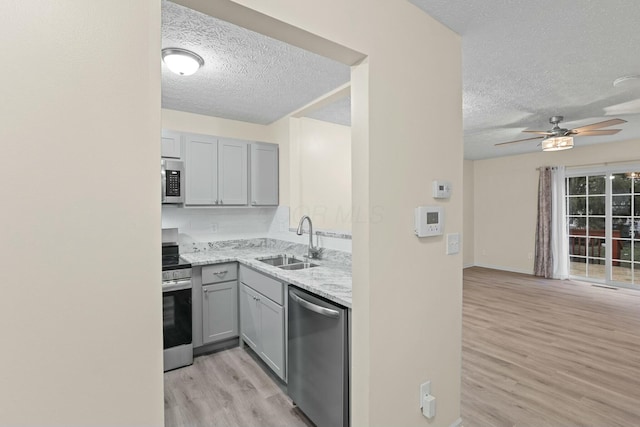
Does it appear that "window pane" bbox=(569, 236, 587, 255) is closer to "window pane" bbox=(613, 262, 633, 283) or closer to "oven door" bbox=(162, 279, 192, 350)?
"window pane" bbox=(613, 262, 633, 283)

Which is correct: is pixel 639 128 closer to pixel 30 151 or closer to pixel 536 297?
pixel 536 297

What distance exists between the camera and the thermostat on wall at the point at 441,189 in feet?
5.70

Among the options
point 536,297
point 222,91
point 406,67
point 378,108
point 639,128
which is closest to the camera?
point 378,108

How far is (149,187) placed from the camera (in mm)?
921

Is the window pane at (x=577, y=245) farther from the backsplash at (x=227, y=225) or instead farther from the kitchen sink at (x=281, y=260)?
the kitchen sink at (x=281, y=260)


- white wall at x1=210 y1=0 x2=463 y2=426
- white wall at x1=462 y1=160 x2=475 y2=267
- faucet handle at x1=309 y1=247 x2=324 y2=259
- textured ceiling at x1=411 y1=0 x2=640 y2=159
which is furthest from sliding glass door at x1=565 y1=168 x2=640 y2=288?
faucet handle at x1=309 y1=247 x2=324 y2=259

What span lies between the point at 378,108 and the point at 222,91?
1.85 m

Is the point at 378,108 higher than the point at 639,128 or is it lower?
lower

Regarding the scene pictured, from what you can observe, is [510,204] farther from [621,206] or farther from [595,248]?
[621,206]

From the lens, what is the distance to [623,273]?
207 inches

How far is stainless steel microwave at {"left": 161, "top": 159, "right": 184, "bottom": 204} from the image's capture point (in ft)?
9.77

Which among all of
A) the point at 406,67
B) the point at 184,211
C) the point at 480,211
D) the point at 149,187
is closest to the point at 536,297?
the point at 480,211

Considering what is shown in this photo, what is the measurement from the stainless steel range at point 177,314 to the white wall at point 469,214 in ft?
20.4

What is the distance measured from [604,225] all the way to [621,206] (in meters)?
0.41
